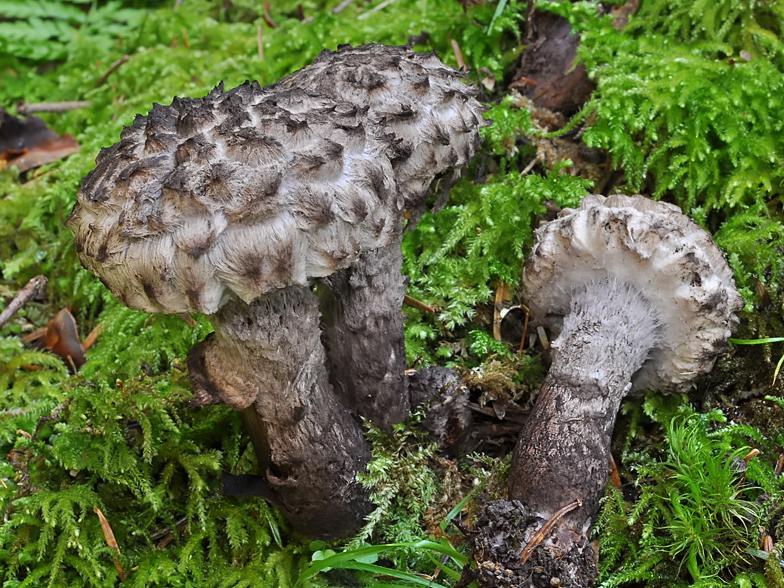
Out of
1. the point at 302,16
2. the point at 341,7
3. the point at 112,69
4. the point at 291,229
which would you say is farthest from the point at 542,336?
the point at 112,69

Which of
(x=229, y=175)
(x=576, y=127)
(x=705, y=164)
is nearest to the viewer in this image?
(x=229, y=175)

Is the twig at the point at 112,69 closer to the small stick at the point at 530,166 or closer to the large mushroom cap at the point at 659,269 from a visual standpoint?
the small stick at the point at 530,166


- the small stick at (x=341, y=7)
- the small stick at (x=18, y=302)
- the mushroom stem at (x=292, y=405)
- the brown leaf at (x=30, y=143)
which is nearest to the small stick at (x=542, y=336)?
the mushroom stem at (x=292, y=405)

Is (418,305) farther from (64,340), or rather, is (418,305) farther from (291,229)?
(64,340)

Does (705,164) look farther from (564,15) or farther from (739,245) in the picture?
(564,15)

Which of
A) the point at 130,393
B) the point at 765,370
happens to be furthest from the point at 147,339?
the point at 765,370

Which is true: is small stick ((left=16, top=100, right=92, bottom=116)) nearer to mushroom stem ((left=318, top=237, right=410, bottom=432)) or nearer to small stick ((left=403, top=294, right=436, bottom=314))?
small stick ((left=403, top=294, right=436, bottom=314))
